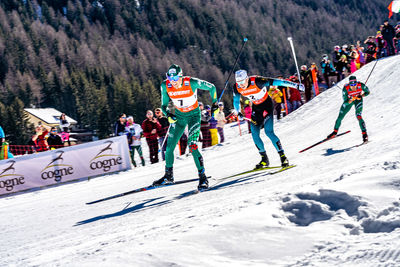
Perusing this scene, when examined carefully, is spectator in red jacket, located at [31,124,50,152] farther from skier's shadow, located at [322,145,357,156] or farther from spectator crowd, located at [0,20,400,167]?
skier's shadow, located at [322,145,357,156]

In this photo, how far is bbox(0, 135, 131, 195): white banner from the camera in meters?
11.3

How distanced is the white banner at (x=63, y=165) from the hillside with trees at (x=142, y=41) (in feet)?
205

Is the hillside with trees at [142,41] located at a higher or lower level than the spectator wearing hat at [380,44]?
higher

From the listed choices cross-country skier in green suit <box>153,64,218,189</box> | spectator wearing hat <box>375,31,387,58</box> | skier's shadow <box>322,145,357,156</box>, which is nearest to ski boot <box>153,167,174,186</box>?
cross-country skier in green suit <box>153,64,218,189</box>

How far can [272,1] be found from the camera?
147875mm

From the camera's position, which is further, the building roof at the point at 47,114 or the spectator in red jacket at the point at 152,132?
the building roof at the point at 47,114

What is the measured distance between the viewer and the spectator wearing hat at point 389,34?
19.7 metres

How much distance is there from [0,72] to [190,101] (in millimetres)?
97432

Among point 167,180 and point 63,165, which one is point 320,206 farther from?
point 63,165

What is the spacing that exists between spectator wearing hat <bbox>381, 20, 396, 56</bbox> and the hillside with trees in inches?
2272

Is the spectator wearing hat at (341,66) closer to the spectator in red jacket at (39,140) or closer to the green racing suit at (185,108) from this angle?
the spectator in red jacket at (39,140)

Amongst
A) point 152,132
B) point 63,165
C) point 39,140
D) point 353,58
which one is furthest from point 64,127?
point 353,58

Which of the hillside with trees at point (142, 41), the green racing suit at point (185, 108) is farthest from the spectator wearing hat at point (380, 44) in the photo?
the hillside with trees at point (142, 41)

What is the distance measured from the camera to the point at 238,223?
12.9 ft
